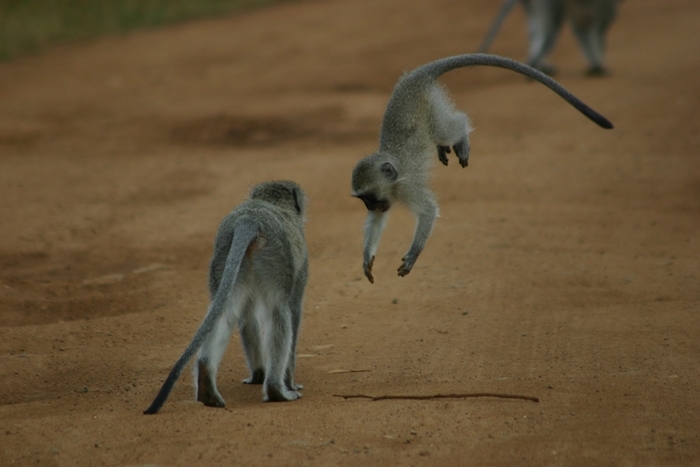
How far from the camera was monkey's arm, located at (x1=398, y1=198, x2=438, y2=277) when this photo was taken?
297 inches

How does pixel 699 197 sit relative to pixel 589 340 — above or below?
below

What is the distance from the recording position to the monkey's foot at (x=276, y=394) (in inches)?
249

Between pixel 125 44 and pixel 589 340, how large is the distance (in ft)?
52.1

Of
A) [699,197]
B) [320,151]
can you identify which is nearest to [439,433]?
[699,197]

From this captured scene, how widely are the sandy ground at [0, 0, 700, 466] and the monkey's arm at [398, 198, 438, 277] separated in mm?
643

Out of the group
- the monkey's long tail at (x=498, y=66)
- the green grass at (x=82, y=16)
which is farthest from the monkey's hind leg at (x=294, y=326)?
the green grass at (x=82, y=16)

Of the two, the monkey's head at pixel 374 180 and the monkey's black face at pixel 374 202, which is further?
the monkey's black face at pixel 374 202

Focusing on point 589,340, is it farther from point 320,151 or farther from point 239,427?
point 320,151

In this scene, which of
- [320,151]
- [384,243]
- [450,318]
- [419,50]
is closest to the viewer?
[450,318]

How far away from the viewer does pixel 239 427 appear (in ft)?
18.4

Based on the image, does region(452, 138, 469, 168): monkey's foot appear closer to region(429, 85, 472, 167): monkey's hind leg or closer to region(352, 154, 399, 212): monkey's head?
region(429, 85, 472, 167): monkey's hind leg

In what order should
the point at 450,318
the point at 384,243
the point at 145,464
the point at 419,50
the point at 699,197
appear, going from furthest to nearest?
1. the point at 419,50
2. the point at 699,197
3. the point at 384,243
4. the point at 450,318
5. the point at 145,464

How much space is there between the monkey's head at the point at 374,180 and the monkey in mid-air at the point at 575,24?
34.4ft

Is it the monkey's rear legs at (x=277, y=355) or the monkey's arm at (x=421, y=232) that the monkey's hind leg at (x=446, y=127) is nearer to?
the monkey's arm at (x=421, y=232)
